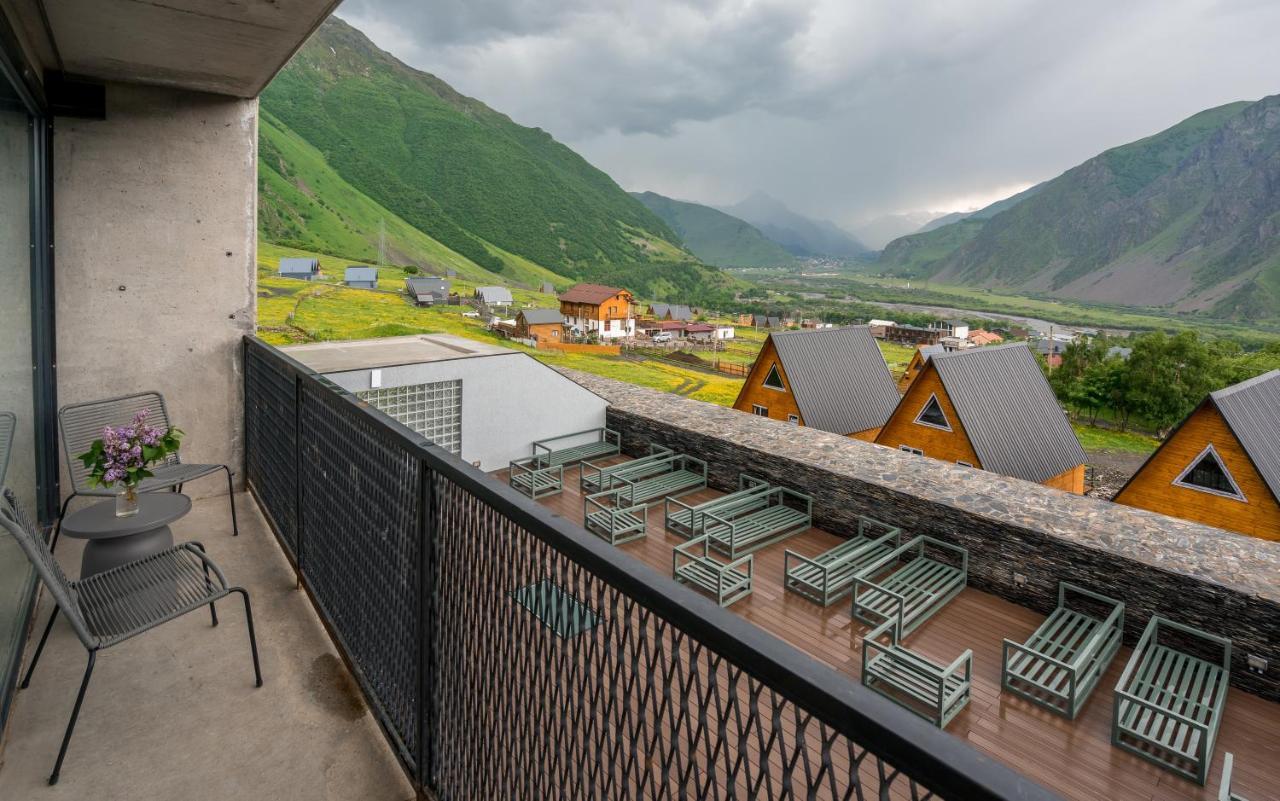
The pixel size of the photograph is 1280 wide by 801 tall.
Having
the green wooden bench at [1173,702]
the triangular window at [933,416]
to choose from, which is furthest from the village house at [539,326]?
the green wooden bench at [1173,702]

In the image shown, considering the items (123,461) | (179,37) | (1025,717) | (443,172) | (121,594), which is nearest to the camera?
(121,594)

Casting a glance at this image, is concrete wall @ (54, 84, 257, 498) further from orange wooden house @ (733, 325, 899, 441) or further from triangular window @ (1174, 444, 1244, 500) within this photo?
triangular window @ (1174, 444, 1244, 500)

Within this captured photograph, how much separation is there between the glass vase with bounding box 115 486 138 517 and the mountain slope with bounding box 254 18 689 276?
7127 centimetres

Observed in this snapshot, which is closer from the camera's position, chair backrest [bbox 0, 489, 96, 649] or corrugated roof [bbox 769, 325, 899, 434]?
chair backrest [bbox 0, 489, 96, 649]

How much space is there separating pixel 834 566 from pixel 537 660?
5.54 m

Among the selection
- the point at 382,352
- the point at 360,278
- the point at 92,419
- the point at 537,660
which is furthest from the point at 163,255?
the point at 360,278

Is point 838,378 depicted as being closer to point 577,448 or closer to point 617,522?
point 577,448

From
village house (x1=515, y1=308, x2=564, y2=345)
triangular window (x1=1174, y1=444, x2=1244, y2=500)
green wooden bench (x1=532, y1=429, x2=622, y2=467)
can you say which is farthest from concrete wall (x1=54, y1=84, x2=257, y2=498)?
village house (x1=515, y1=308, x2=564, y2=345)

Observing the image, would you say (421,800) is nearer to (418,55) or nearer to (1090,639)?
(1090,639)

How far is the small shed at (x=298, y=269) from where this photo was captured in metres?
25.5

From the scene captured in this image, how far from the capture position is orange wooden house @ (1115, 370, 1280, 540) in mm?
8695

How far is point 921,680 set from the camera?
4805 mm

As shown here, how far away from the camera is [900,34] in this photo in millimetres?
65312

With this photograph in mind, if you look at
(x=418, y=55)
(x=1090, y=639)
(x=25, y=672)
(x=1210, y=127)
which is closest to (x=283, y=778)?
(x=25, y=672)
